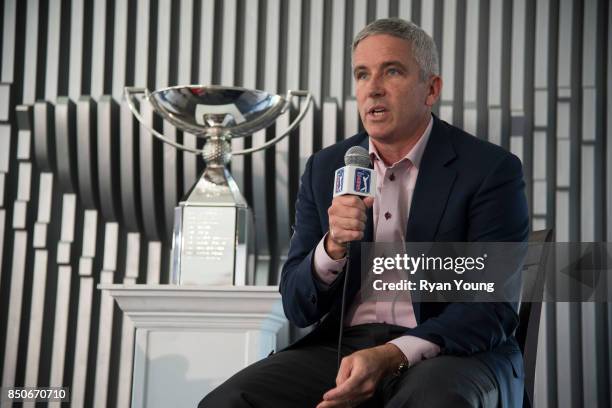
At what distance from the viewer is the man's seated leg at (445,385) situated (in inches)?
69.1

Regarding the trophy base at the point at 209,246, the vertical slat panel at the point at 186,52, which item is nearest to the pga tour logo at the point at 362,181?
the trophy base at the point at 209,246

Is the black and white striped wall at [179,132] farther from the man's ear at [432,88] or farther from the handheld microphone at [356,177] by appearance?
the handheld microphone at [356,177]

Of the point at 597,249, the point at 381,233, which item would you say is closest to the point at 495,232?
the point at 381,233

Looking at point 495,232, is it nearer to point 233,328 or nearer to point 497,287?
point 497,287

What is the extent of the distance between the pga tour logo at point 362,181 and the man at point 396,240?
0.10 feet

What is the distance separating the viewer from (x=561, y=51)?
3.81m

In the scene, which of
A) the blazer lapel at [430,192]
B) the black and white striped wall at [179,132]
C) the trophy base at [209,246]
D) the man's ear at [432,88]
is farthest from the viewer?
the black and white striped wall at [179,132]

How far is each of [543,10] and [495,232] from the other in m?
2.06

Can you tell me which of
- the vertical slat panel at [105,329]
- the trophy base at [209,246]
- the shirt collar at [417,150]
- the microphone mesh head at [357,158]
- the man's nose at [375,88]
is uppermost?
the man's nose at [375,88]

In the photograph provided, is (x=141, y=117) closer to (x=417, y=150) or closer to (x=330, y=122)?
(x=330, y=122)

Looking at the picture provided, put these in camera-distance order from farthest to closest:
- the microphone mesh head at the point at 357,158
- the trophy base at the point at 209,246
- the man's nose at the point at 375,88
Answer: the trophy base at the point at 209,246
the man's nose at the point at 375,88
the microphone mesh head at the point at 357,158

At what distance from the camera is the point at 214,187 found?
11.1 ft

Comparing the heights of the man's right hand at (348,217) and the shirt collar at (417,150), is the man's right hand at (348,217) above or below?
below

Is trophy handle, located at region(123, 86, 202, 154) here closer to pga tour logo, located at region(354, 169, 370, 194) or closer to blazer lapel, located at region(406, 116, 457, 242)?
blazer lapel, located at region(406, 116, 457, 242)
